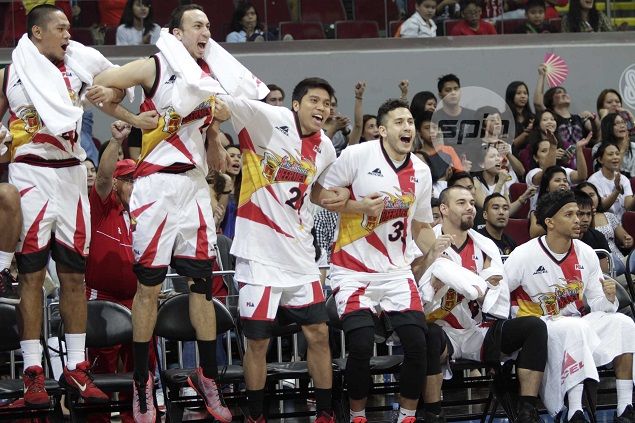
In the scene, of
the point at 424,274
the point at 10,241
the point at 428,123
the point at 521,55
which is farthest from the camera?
the point at 521,55

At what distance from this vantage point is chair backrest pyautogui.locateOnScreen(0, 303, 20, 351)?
7.62 m

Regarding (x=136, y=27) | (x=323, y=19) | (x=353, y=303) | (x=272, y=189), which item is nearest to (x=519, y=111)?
(x=323, y=19)

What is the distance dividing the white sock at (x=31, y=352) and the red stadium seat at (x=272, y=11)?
6.19 metres

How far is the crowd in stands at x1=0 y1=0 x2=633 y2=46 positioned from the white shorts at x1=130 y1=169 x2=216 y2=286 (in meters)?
5.21

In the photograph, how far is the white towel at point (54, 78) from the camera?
7.20 metres

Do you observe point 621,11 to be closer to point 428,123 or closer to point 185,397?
point 428,123

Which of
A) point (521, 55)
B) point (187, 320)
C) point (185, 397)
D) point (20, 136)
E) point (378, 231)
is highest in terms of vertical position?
point (521, 55)

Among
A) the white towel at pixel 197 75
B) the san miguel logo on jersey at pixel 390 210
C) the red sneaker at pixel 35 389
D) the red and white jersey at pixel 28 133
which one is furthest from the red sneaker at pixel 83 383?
the san miguel logo on jersey at pixel 390 210

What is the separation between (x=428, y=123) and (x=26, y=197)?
4.90 metres

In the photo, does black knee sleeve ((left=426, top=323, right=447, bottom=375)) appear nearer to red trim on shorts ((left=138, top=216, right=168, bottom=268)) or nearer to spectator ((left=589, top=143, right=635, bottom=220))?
red trim on shorts ((left=138, top=216, right=168, bottom=268))

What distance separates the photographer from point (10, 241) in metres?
7.26

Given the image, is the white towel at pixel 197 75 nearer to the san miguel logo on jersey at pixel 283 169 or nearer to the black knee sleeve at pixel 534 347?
the san miguel logo on jersey at pixel 283 169

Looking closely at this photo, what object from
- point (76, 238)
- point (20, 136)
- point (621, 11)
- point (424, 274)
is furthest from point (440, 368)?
point (621, 11)

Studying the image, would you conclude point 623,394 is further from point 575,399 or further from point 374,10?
point 374,10
